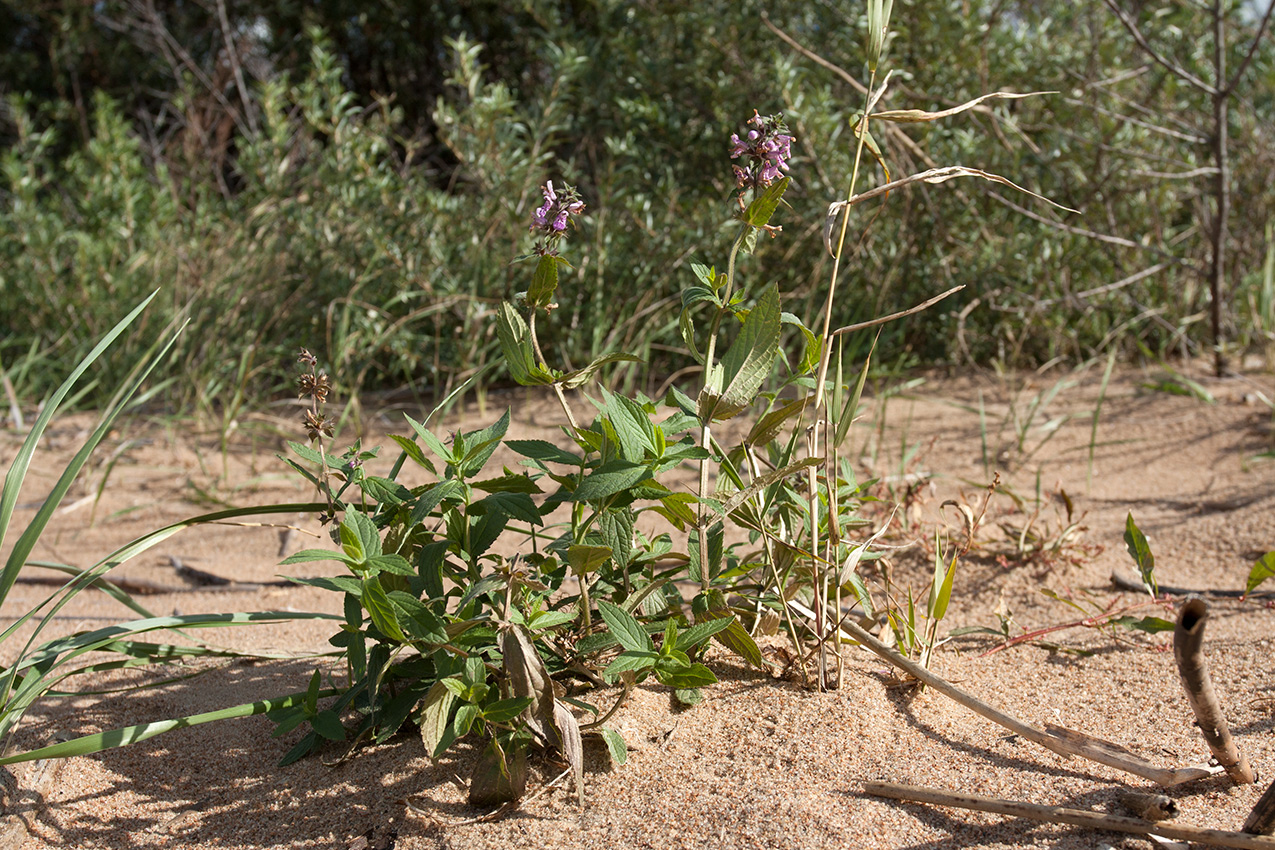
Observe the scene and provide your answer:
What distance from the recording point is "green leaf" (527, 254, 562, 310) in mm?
1203

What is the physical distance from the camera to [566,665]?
4.56 ft

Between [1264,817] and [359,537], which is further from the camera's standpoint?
[359,537]

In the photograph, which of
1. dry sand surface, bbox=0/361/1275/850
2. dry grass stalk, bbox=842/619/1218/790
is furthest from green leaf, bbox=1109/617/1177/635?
dry grass stalk, bbox=842/619/1218/790

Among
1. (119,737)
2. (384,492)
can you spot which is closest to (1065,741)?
(384,492)

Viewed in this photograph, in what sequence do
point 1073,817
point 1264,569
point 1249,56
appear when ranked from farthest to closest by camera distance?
point 1249,56, point 1264,569, point 1073,817

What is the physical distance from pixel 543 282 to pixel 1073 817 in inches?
34.6

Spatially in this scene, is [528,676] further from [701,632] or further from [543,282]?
[543,282]

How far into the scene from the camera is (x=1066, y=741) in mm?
1231

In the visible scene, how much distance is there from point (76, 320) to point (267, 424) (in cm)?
127

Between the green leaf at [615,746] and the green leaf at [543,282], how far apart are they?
56 centimetres

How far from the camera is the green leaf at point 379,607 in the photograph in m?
1.14

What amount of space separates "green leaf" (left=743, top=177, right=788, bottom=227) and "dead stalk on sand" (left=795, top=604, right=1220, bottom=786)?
23.2 inches

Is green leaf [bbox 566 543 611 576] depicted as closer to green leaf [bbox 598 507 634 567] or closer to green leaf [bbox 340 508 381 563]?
green leaf [bbox 598 507 634 567]

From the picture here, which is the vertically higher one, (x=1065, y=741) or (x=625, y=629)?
(x=625, y=629)
